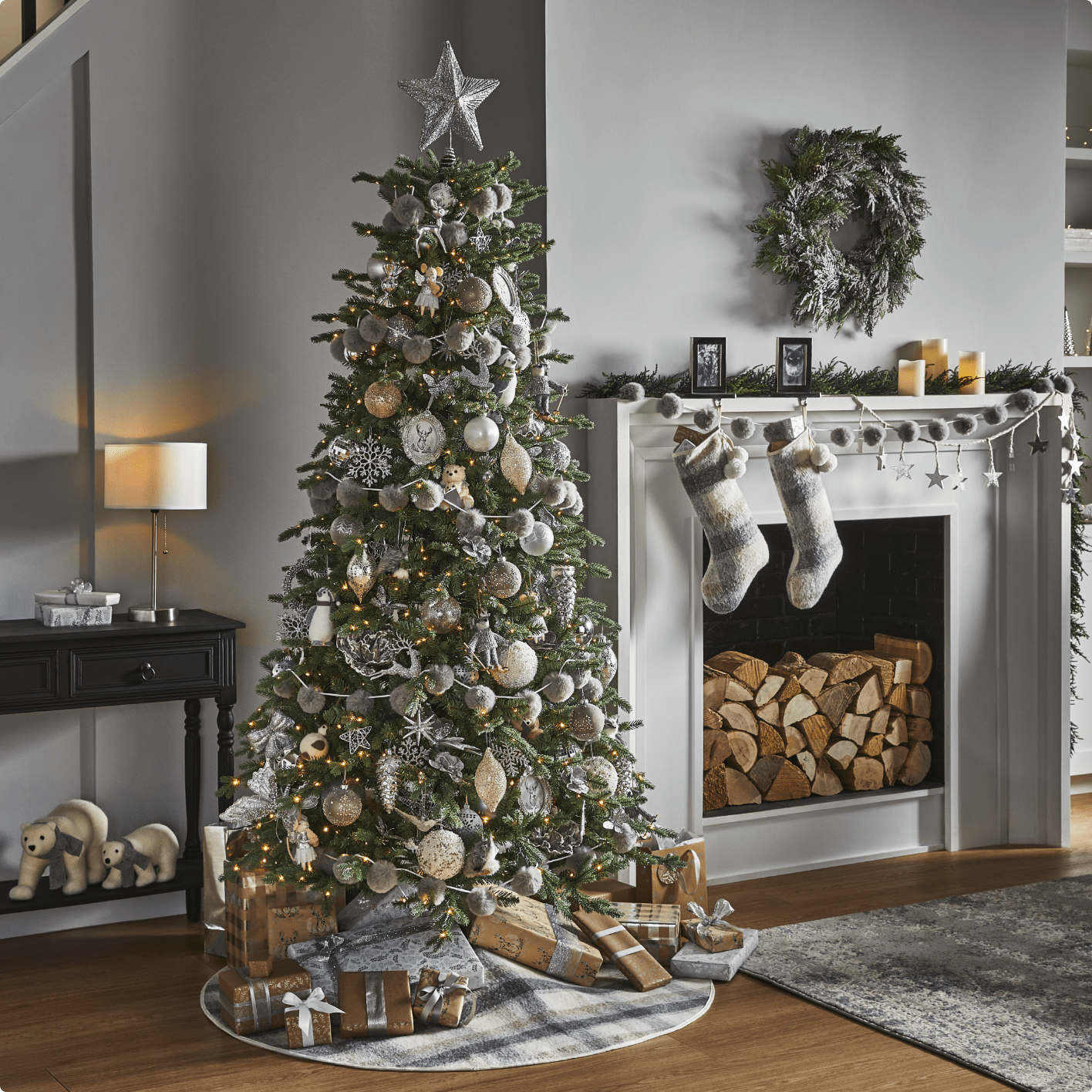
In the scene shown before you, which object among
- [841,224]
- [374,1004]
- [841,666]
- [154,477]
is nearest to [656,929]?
[374,1004]

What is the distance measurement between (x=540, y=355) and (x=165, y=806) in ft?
5.43

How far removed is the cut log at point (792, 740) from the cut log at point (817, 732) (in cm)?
3

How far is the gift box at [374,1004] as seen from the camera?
2.73m

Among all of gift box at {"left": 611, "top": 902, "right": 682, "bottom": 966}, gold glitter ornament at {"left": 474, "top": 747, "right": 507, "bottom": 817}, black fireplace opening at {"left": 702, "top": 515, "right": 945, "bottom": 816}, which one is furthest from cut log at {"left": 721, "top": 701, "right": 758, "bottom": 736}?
gold glitter ornament at {"left": 474, "top": 747, "right": 507, "bottom": 817}

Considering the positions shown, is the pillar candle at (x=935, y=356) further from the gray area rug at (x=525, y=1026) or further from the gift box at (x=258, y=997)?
the gift box at (x=258, y=997)

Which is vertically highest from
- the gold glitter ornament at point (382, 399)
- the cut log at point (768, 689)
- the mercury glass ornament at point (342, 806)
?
the gold glitter ornament at point (382, 399)

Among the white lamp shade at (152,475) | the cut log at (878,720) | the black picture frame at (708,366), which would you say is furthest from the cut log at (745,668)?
the white lamp shade at (152,475)

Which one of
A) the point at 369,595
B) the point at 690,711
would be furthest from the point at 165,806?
the point at 690,711

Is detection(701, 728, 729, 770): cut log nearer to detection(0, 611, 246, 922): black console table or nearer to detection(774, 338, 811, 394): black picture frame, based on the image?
detection(774, 338, 811, 394): black picture frame

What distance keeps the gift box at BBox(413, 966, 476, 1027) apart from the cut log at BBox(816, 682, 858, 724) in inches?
68.1

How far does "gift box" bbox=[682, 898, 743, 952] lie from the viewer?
3.14 meters

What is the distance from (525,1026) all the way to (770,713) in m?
1.55

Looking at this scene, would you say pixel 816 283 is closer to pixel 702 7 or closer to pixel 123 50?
pixel 702 7

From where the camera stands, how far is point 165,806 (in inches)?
144
